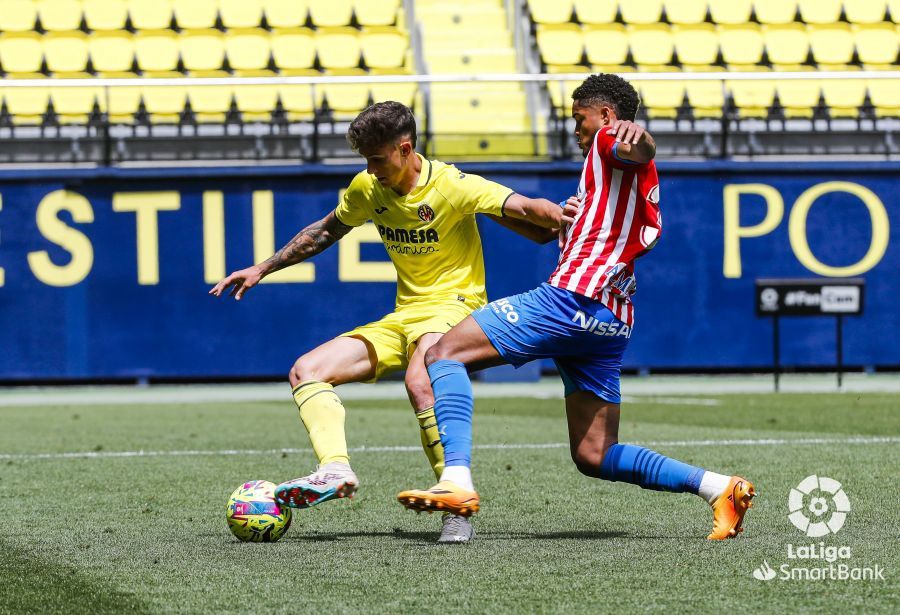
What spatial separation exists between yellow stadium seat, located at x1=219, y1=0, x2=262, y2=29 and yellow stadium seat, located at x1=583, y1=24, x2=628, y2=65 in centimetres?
420

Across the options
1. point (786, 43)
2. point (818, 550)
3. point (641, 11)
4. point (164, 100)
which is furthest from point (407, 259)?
point (786, 43)

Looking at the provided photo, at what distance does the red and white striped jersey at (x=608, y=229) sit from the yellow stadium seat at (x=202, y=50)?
42.1 ft

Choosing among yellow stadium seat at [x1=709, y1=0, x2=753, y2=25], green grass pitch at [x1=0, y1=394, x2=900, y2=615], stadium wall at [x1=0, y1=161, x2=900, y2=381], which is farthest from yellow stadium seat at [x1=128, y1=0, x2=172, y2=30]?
green grass pitch at [x1=0, y1=394, x2=900, y2=615]

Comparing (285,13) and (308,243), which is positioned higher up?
(285,13)

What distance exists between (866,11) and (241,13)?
324 inches

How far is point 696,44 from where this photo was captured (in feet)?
60.0

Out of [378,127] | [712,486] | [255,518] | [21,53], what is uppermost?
[21,53]

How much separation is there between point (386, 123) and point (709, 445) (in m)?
4.49

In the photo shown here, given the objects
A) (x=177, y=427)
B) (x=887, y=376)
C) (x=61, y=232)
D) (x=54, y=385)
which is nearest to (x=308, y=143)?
(x=61, y=232)

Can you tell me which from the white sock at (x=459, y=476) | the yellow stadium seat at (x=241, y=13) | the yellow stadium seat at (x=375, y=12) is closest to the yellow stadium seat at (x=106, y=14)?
the yellow stadium seat at (x=241, y=13)

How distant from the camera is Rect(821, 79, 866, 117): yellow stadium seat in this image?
52.5ft

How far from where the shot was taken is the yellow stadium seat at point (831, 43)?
1836cm

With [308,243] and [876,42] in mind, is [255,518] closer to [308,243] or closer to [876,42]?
[308,243]

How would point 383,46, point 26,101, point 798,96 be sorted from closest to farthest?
point 26,101
point 798,96
point 383,46
